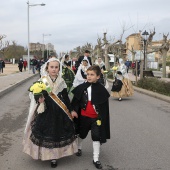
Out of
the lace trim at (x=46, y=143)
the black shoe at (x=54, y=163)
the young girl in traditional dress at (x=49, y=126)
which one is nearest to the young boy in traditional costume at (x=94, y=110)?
the young girl in traditional dress at (x=49, y=126)

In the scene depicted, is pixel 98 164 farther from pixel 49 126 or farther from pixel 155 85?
pixel 155 85

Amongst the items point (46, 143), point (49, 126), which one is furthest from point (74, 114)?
point (46, 143)

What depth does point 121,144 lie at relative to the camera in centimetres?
610

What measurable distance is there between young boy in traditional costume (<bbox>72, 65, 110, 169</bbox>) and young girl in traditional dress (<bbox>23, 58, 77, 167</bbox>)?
208mm

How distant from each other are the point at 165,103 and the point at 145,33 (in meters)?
9.68

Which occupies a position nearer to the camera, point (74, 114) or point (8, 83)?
point (74, 114)

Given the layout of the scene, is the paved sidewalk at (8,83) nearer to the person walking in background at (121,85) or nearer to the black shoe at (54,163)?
the person walking in background at (121,85)

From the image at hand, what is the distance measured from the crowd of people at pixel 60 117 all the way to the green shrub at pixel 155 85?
994cm

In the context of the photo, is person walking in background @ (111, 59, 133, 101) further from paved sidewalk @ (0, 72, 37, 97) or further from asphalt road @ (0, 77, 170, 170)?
paved sidewalk @ (0, 72, 37, 97)

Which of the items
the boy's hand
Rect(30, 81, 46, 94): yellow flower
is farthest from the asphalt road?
Rect(30, 81, 46, 94): yellow flower

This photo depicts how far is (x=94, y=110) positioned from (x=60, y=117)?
1.72 ft

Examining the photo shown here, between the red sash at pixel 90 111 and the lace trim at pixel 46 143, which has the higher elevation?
the red sash at pixel 90 111

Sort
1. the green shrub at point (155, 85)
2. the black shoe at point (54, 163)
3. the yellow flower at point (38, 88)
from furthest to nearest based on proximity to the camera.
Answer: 1. the green shrub at point (155, 85)
2. the black shoe at point (54, 163)
3. the yellow flower at point (38, 88)

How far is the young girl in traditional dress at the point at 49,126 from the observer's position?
4543mm
